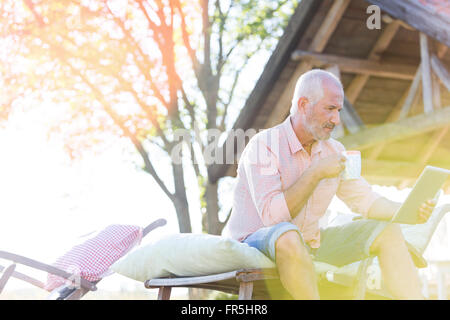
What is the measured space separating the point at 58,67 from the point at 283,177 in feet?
21.2

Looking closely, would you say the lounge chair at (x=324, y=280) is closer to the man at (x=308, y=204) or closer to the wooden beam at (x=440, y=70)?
the man at (x=308, y=204)

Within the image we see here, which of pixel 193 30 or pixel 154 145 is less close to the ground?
pixel 193 30

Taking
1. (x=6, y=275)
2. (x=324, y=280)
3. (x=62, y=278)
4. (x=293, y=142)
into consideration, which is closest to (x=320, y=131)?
(x=293, y=142)

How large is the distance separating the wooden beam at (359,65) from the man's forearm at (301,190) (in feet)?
13.0

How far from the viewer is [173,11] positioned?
853cm

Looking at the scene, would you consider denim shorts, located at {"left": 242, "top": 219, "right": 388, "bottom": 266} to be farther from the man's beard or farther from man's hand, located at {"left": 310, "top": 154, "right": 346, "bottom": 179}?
the man's beard

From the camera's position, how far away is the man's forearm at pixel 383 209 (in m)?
2.72

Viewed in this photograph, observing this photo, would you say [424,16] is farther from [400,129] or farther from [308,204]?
[308,204]

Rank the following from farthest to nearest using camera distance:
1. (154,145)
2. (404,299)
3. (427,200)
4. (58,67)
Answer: (154,145) < (58,67) < (427,200) < (404,299)

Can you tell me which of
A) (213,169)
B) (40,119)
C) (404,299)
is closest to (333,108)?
(404,299)

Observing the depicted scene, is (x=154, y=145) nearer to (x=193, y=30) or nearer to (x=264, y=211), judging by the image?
(x=193, y=30)

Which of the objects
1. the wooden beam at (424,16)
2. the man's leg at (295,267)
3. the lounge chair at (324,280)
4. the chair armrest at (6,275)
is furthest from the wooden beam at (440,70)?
the chair armrest at (6,275)

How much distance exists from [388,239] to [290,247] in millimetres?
545

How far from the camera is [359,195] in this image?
2.88 m
